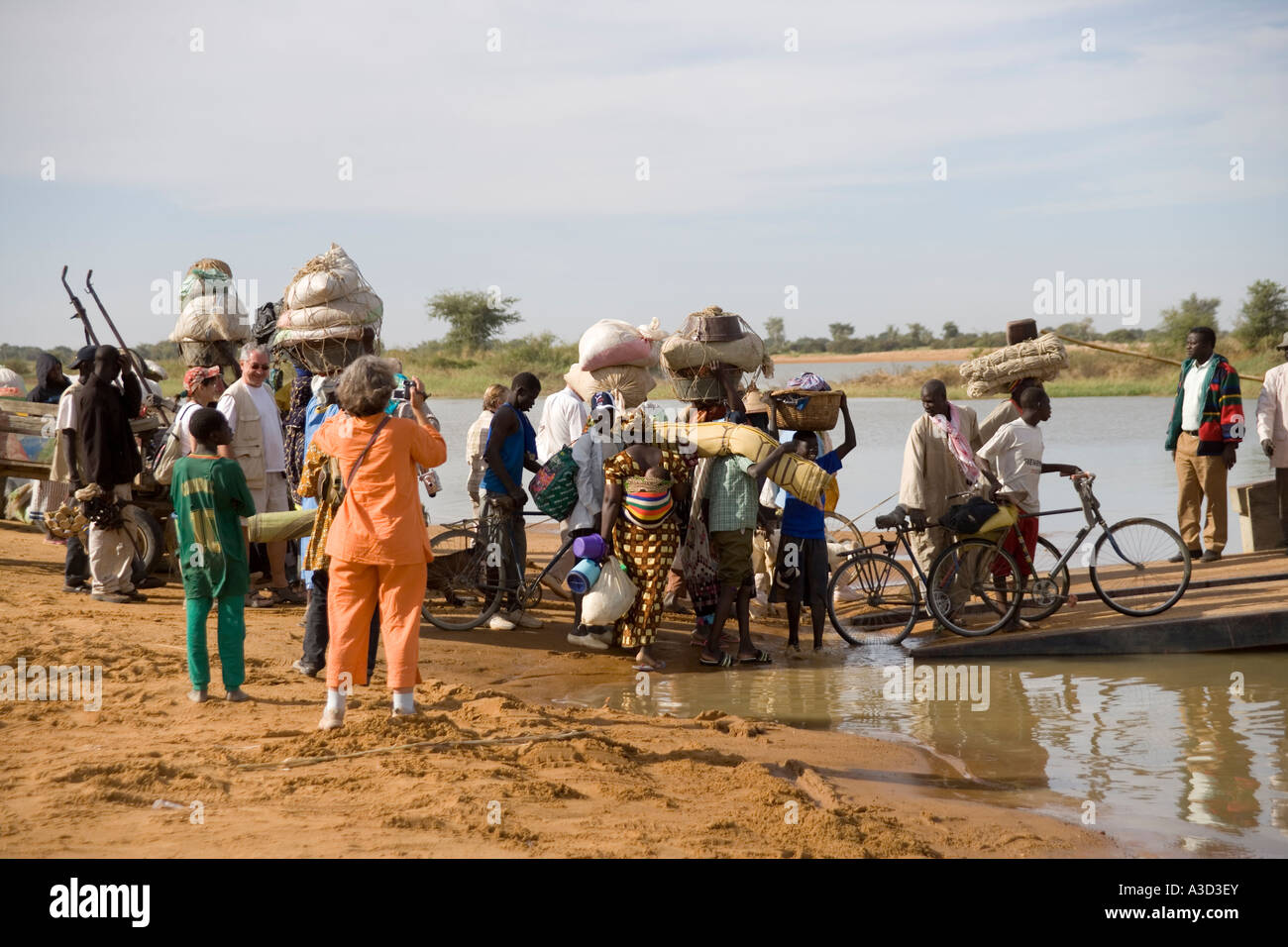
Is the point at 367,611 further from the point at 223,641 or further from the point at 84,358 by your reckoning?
the point at 84,358

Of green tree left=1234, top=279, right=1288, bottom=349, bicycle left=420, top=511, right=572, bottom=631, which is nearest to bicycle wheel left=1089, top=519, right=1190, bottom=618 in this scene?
bicycle left=420, top=511, right=572, bottom=631

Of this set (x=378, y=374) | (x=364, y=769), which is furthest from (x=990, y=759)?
(x=378, y=374)

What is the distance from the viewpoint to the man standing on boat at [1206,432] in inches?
399

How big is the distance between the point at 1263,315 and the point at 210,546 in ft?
148

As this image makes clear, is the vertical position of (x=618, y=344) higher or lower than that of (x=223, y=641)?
higher

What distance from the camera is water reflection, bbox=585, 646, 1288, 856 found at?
548cm

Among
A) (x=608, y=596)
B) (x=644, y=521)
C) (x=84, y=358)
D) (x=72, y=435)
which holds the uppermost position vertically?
(x=84, y=358)

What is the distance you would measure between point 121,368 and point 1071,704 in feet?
23.8

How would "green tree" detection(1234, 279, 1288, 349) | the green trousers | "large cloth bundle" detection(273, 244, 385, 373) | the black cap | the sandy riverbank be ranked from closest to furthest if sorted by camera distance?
the sandy riverbank → the green trousers → "large cloth bundle" detection(273, 244, 385, 373) → the black cap → "green tree" detection(1234, 279, 1288, 349)

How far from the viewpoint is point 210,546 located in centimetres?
634

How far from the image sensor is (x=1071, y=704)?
7.25m

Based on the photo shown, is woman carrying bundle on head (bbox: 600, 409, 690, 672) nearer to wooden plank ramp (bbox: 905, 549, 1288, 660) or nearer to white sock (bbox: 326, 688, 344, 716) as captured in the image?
wooden plank ramp (bbox: 905, 549, 1288, 660)

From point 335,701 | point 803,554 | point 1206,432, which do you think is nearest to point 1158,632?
point 803,554

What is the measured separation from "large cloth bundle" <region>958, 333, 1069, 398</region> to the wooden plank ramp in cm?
169
